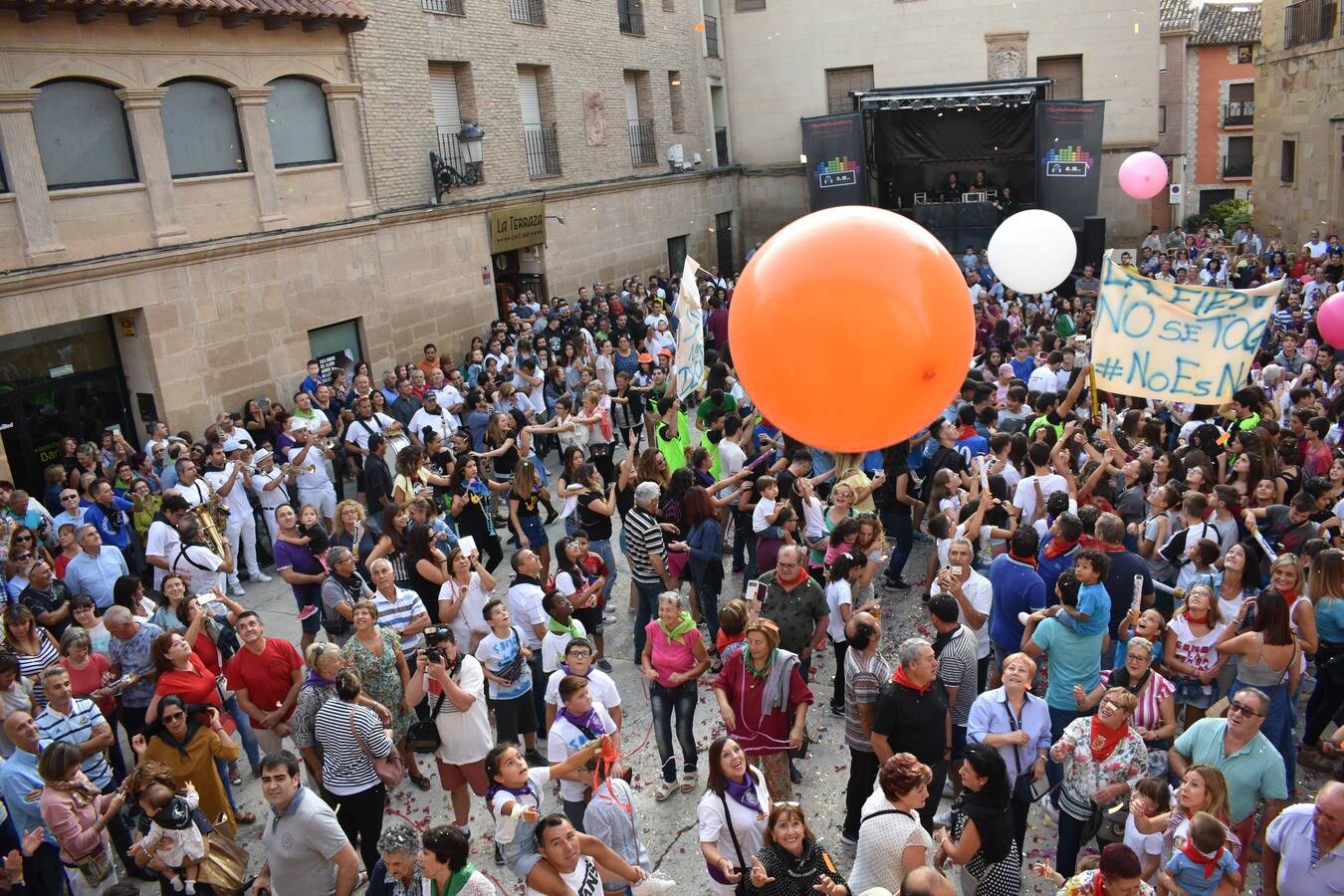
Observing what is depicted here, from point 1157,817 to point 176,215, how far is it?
476 inches

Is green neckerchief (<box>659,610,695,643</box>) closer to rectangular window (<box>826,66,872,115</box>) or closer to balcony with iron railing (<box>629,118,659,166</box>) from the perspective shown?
balcony with iron railing (<box>629,118,659,166</box>)

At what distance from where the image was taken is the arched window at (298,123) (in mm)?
13891

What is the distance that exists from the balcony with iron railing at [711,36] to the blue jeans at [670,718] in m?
23.6

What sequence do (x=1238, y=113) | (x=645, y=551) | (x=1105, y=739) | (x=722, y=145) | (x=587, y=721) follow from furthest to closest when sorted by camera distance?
(x=1238, y=113) → (x=722, y=145) → (x=645, y=551) → (x=587, y=721) → (x=1105, y=739)

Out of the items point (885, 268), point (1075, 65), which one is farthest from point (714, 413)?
point (1075, 65)

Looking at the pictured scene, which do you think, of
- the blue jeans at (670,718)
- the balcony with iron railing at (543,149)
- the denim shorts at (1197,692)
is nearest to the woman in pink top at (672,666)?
the blue jeans at (670,718)

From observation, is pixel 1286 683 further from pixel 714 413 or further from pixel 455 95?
pixel 455 95

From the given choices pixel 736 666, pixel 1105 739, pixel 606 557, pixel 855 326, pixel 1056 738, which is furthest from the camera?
pixel 606 557

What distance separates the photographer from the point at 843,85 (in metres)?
27.8

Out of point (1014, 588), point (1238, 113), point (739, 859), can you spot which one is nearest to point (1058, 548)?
point (1014, 588)

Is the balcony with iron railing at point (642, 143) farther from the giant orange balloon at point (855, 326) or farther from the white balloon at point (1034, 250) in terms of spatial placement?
the giant orange balloon at point (855, 326)

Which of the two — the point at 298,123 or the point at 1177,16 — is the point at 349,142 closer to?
the point at 298,123

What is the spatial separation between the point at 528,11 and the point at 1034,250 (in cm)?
1292

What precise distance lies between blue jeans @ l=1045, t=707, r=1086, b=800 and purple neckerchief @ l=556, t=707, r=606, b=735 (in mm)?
2279
